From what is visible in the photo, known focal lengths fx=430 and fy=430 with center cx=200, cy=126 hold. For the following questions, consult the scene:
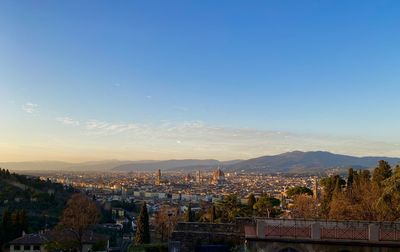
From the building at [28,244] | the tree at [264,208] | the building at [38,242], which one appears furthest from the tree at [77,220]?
the tree at [264,208]

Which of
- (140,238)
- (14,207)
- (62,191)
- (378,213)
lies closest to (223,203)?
(140,238)

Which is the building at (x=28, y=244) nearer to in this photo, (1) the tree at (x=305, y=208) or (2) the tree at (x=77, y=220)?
(2) the tree at (x=77, y=220)

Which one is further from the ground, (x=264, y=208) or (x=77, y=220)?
(x=264, y=208)

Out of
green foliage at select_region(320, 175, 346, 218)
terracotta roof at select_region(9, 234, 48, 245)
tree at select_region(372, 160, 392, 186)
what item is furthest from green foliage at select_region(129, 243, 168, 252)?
terracotta roof at select_region(9, 234, 48, 245)

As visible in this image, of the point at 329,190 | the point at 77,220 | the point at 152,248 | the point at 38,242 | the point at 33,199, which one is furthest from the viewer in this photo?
the point at 33,199

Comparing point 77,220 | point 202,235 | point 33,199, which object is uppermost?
point 202,235

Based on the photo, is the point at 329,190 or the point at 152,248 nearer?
the point at 152,248

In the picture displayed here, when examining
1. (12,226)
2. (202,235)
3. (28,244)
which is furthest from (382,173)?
(12,226)

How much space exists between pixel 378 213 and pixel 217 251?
9.95 metres

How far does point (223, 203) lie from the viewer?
110ft

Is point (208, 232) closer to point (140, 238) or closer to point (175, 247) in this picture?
point (175, 247)

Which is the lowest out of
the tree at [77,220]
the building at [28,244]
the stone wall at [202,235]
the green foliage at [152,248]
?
the building at [28,244]

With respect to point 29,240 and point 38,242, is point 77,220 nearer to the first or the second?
point 38,242

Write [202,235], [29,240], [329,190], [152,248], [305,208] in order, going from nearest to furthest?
[202,235]
[152,248]
[305,208]
[329,190]
[29,240]
